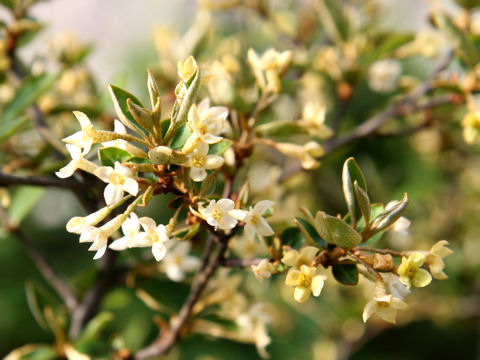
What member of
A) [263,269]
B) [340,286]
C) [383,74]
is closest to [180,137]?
[263,269]

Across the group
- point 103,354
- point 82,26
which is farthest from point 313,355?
point 82,26

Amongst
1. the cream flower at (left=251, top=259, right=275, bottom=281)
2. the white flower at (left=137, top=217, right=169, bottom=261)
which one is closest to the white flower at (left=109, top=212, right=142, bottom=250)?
the white flower at (left=137, top=217, right=169, bottom=261)

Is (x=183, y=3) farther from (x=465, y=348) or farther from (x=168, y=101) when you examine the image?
(x=465, y=348)

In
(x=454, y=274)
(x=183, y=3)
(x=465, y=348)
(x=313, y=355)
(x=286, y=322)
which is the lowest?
(x=465, y=348)

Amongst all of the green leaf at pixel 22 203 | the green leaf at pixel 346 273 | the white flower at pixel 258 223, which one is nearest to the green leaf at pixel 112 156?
the white flower at pixel 258 223

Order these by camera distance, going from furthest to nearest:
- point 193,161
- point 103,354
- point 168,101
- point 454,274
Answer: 1. point 454,274
2. point 168,101
3. point 103,354
4. point 193,161

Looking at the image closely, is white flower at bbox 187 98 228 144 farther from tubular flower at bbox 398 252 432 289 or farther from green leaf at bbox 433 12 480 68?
green leaf at bbox 433 12 480 68

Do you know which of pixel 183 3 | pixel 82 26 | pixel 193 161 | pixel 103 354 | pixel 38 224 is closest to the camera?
pixel 193 161

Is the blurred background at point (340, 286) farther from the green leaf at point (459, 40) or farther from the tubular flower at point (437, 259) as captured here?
the tubular flower at point (437, 259)
